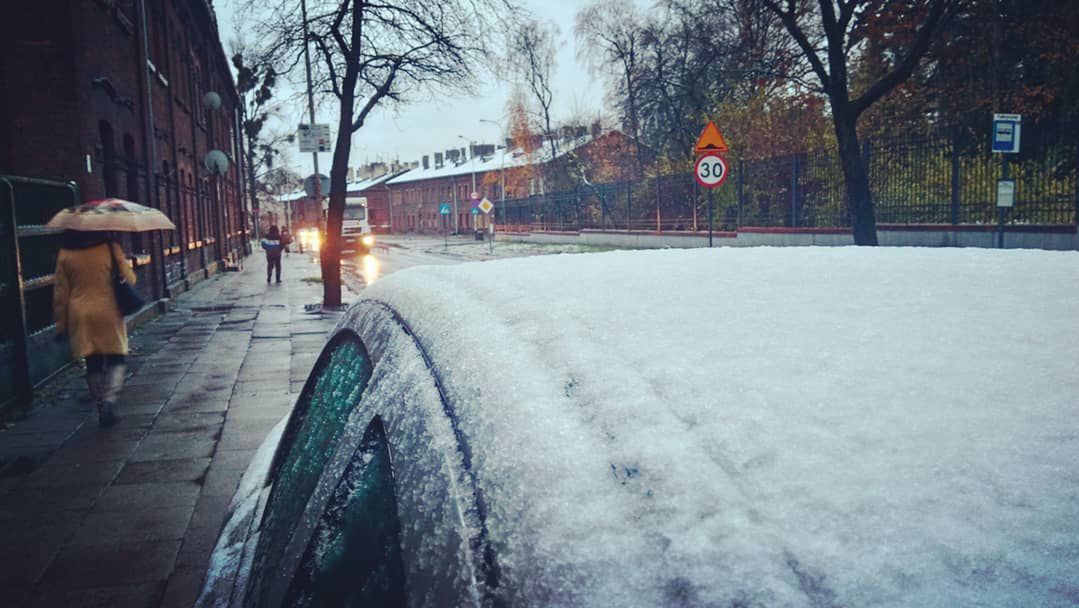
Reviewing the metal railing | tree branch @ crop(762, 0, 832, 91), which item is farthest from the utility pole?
tree branch @ crop(762, 0, 832, 91)

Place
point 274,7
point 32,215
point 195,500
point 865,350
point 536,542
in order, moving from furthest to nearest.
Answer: point 274,7
point 32,215
point 195,500
point 865,350
point 536,542

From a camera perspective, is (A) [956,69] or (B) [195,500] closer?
(B) [195,500]

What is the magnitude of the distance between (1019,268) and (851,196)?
17847 mm

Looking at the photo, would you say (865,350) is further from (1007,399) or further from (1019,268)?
(1019,268)

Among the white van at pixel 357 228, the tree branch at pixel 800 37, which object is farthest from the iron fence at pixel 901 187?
the white van at pixel 357 228

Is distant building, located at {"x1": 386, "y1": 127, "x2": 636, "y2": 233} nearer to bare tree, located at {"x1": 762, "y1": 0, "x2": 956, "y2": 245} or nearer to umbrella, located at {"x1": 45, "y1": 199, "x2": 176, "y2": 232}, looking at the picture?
bare tree, located at {"x1": 762, "y1": 0, "x2": 956, "y2": 245}

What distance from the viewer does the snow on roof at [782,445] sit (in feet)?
2.25

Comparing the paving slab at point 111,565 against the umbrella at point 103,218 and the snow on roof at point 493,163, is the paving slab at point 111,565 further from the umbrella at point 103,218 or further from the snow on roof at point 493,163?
the snow on roof at point 493,163

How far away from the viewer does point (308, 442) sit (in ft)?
6.28


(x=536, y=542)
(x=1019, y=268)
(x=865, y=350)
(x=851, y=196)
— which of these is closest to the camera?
(x=536, y=542)

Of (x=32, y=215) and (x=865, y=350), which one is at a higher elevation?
(x=32, y=215)

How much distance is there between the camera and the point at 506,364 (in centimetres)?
110

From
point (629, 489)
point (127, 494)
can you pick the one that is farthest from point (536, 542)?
point (127, 494)

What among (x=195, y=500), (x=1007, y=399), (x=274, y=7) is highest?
(x=274, y=7)
